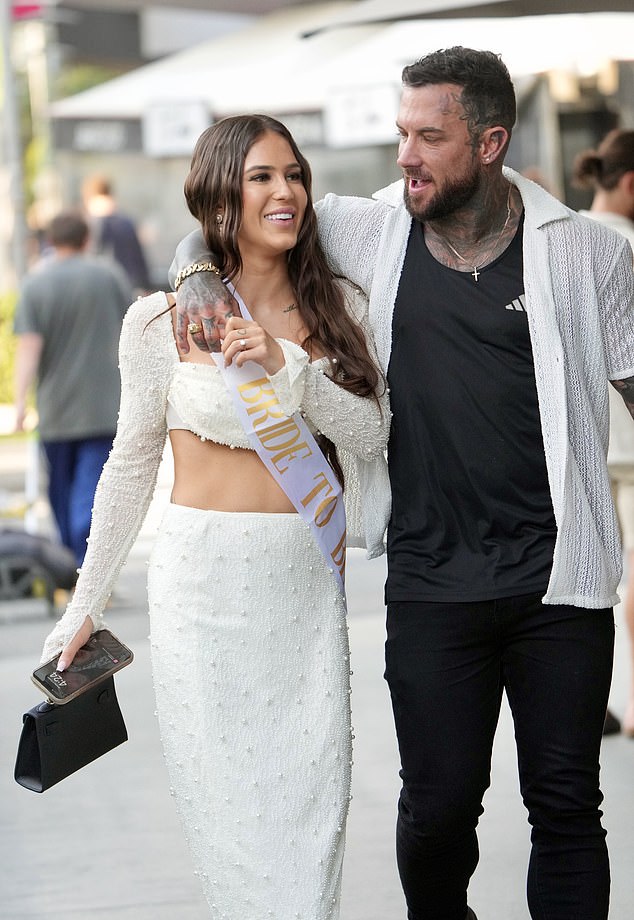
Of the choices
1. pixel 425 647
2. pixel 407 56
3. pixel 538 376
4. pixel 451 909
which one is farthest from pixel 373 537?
pixel 407 56

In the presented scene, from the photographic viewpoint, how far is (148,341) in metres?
3.37

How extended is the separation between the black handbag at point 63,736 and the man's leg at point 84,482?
463 cm

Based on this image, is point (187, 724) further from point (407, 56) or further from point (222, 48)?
point (222, 48)

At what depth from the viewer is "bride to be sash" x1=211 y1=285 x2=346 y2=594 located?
323cm

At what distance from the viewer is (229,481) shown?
11.0ft

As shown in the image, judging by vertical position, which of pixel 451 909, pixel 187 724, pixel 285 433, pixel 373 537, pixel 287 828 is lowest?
pixel 451 909

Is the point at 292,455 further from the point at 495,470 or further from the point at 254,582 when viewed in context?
the point at 495,470

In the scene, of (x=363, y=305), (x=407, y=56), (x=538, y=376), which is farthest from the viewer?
(x=407, y=56)

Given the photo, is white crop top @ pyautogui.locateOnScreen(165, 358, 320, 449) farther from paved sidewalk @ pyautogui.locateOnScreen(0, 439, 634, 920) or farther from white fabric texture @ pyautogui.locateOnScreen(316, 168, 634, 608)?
paved sidewalk @ pyautogui.locateOnScreen(0, 439, 634, 920)

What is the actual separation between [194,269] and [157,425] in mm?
343

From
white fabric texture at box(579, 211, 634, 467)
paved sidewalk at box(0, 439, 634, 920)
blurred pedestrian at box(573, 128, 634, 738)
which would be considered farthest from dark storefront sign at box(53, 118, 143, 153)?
white fabric texture at box(579, 211, 634, 467)

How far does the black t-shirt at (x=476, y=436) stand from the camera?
10.6 ft

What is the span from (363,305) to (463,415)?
36 cm

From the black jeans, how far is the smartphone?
612mm
